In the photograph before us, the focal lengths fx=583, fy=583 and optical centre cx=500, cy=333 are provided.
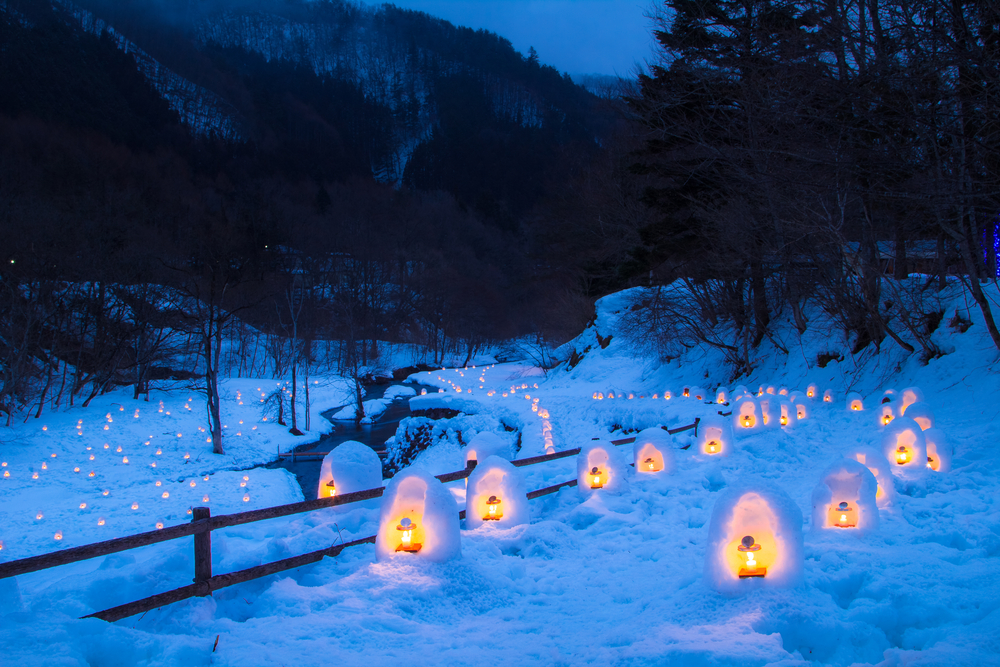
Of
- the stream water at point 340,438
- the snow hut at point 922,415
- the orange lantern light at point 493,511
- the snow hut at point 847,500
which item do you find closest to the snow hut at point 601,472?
the orange lantern light at point 493,511

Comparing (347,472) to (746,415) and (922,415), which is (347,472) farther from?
(922,415)

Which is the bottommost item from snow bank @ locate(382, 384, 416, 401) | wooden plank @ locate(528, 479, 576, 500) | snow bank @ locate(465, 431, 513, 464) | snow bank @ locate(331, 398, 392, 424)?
snow bank @ locate(331, 398, 392, 424)

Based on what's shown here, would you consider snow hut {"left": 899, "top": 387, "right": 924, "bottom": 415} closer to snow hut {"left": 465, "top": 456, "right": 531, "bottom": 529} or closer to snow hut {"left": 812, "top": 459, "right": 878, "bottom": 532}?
snow hut {"left": 812, "top": 459, "right": 878, "bottom": 532}

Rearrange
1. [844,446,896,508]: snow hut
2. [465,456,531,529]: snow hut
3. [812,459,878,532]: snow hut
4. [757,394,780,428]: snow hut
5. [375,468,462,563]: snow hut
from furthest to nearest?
[757,394,780,428]: snow hut < [465,456,531,529]: snow hut < [844,446,896,508]: snow hut < [812,459,878,532]: snow hut < [375,468,462,563]: snow hut

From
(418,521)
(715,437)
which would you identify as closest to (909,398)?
(715,437)

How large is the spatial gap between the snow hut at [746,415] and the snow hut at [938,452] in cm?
336

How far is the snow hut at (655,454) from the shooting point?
8758 mm

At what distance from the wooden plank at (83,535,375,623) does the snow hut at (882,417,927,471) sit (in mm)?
7010

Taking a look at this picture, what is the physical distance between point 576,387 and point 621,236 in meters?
9.14

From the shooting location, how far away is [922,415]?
8562 millimetres

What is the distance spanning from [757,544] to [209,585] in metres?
4.07

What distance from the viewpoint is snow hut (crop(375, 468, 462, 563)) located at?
4.95 metres

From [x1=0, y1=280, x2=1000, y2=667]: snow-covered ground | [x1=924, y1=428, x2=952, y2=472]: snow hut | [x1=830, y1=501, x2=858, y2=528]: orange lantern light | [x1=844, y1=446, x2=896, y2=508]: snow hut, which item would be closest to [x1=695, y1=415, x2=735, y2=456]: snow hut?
[x1=0, y1=280, x2=1000, y2=667]: snow-covered ground

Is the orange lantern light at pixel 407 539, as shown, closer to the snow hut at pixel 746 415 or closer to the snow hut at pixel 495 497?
the snow hut at pixel 495 497
